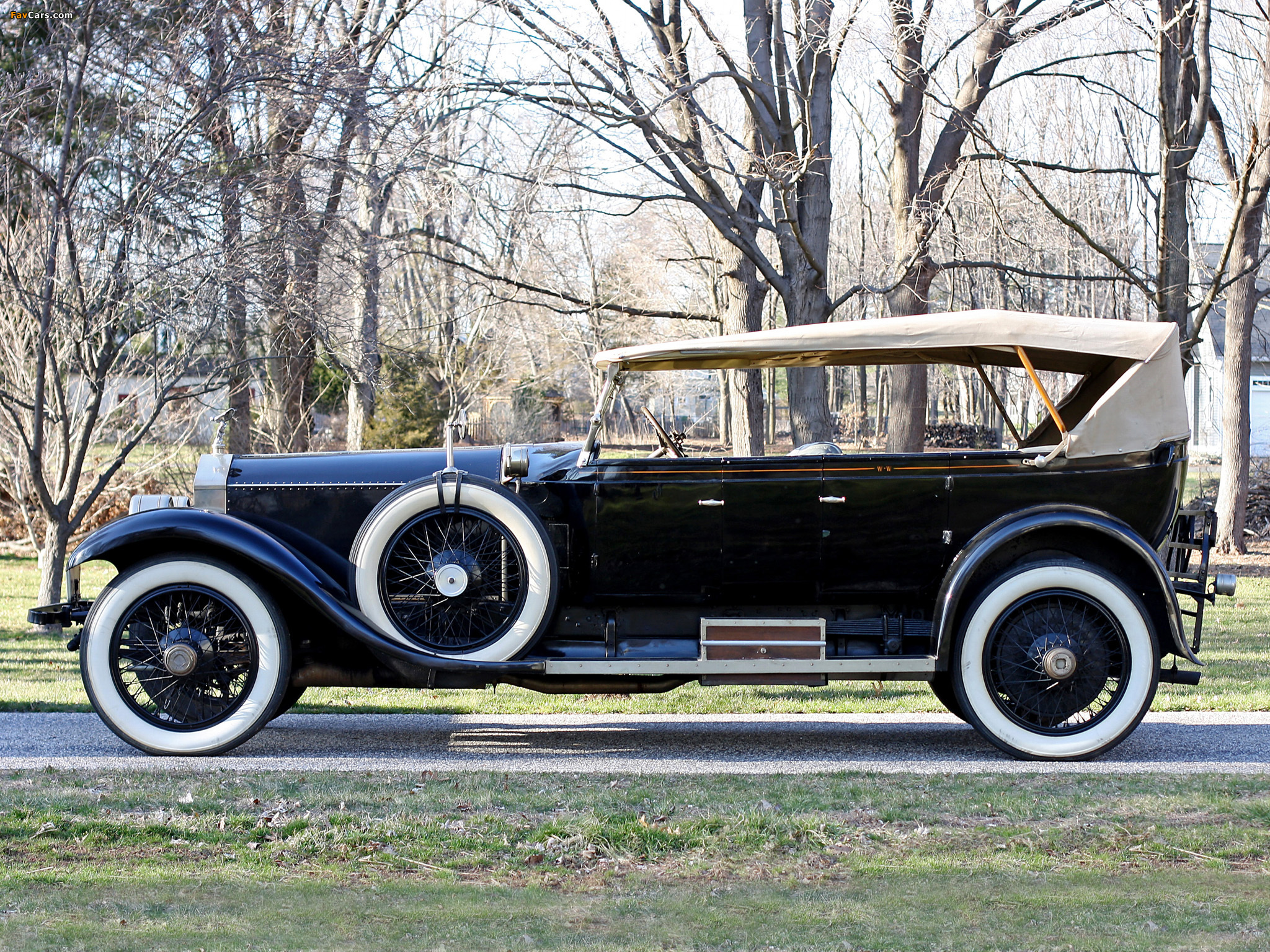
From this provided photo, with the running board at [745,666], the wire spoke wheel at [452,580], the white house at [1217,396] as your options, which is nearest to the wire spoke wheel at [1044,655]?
the running board at [745,666]

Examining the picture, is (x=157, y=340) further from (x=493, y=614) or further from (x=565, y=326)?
(x=565, y=326)

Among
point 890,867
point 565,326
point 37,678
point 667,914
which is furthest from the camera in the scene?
point 565,326

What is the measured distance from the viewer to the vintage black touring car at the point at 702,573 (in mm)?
5371

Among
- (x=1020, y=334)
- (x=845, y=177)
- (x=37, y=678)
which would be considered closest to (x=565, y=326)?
(x=845, y=177)

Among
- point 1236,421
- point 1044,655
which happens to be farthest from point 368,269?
point 1236,421

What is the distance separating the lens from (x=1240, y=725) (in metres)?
6.30

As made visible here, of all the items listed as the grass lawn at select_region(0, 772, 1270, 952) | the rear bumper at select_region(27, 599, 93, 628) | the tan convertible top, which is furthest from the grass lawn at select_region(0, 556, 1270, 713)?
the tan convertible top

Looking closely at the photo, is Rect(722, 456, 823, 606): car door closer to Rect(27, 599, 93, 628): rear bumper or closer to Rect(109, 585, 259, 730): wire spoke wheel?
Rect(109, 585, 259, 730): wire spoke wheel

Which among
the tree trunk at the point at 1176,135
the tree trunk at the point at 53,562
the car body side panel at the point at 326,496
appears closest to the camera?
the car body side panel at the point at 326,496

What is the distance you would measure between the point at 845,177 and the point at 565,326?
12665 mm

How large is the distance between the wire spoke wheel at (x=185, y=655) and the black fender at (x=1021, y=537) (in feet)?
10.6

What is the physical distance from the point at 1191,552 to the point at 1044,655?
115cm

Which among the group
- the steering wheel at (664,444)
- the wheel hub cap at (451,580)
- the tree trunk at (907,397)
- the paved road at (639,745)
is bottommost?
the paved road at (639,745)

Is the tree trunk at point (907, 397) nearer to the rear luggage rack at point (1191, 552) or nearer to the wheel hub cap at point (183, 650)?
the rear luggage rack at point (1191, 552)
